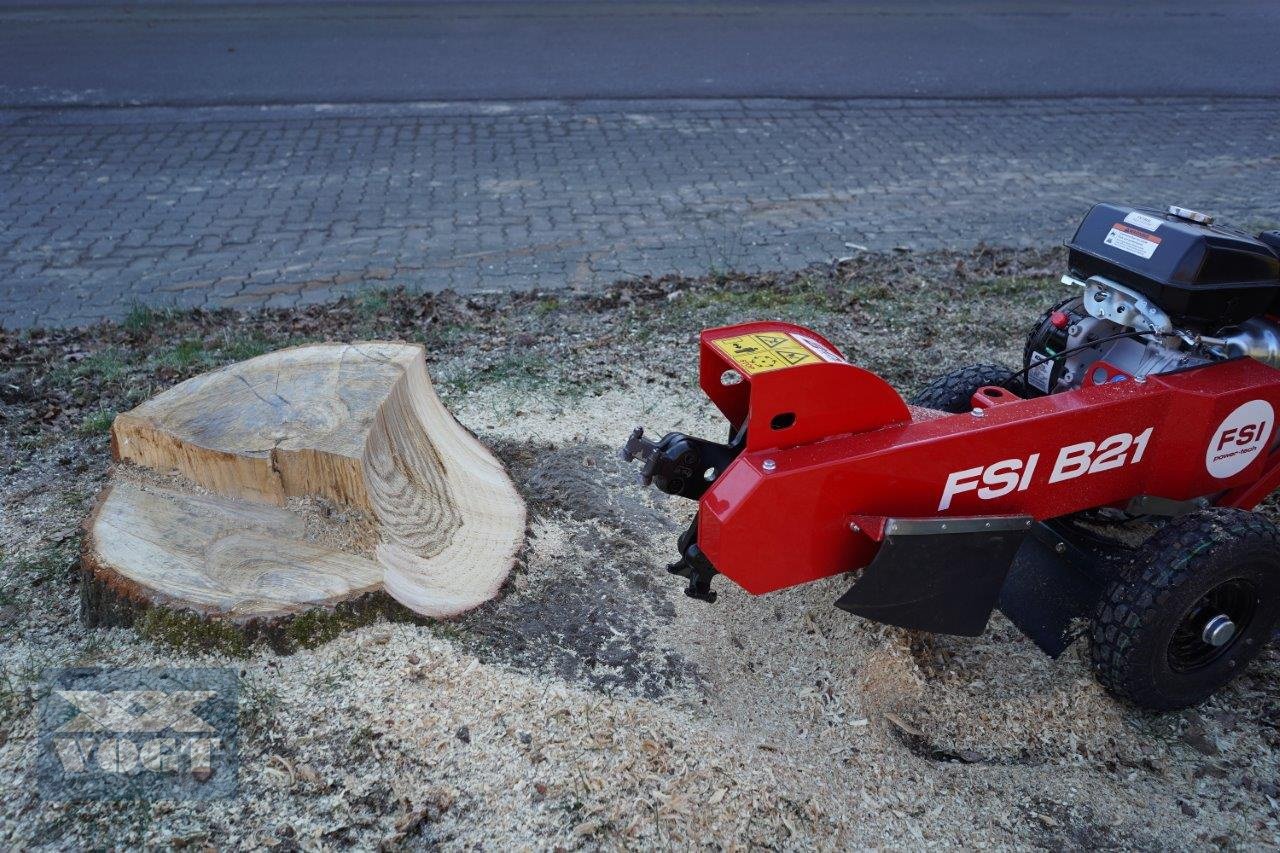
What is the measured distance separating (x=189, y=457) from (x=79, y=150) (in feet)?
22.8

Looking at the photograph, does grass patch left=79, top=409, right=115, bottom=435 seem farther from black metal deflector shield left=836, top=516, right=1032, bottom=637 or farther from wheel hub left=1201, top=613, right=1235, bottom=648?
wheel hub left=1201, top=613, right=1235, bottom=648

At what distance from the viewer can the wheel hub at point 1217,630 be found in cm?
310

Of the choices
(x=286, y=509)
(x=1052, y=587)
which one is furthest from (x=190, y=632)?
(x=1052, y=587)

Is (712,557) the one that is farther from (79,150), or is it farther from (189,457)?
(79,150)

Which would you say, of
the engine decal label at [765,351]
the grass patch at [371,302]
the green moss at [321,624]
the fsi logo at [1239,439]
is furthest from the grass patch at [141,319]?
the fsi logo at [1239,439]

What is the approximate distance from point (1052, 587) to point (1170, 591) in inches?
20.0

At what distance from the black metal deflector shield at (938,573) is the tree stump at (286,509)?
1.27m

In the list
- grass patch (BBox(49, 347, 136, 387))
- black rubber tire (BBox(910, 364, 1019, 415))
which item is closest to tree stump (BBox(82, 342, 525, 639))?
black rubber tire (BBox(910, 364, 1019, 415))

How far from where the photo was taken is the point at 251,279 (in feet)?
22.0

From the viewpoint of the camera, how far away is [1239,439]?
331 centimetres

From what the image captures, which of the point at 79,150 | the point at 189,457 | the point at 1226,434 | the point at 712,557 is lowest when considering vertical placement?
the point at 79,150

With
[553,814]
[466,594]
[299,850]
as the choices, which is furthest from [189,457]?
[553,814]

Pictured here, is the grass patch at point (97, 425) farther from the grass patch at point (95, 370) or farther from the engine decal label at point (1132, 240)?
the engine decal label at point (1132, 240)

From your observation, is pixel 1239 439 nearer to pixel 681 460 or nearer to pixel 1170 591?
pixel 1170 591
